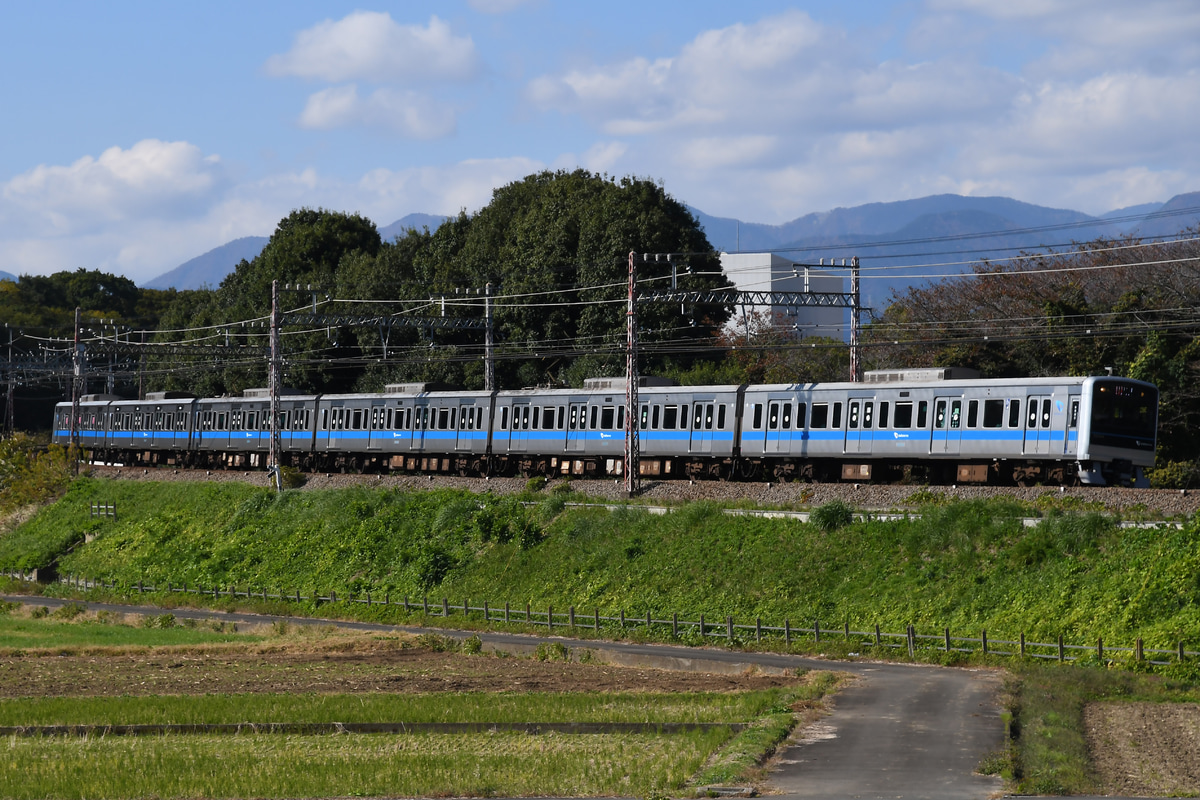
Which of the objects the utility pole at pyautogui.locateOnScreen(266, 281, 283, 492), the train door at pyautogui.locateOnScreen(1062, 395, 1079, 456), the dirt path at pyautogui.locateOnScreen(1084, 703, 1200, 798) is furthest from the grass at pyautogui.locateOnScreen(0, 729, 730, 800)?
the utility pole at pyautogui.locateOnScreen(266, 281, 283, 492)

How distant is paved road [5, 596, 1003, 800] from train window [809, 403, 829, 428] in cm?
1104

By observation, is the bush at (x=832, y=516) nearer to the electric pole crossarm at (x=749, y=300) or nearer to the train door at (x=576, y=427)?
the electric pole crossarm at (x=749, y=300)

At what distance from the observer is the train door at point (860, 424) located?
3778cm

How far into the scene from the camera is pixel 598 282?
212 ft

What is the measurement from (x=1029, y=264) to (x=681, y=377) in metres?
18.3

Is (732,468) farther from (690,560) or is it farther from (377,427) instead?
(377,427)

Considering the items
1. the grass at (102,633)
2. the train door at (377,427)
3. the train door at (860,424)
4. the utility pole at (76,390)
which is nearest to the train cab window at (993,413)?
the train door at (860,424)

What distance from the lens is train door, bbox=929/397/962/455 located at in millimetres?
35688

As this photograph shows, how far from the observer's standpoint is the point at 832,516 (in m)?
33.9

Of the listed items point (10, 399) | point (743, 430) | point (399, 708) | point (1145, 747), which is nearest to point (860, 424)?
point (743, 430)

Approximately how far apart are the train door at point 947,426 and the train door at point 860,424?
2.03 metres

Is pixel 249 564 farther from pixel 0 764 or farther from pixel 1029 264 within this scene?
pixel 1029 264

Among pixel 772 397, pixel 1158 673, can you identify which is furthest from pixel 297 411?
pixel 1158 673

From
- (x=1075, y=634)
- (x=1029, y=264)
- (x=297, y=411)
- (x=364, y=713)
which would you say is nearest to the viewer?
(x=364, y=713)
